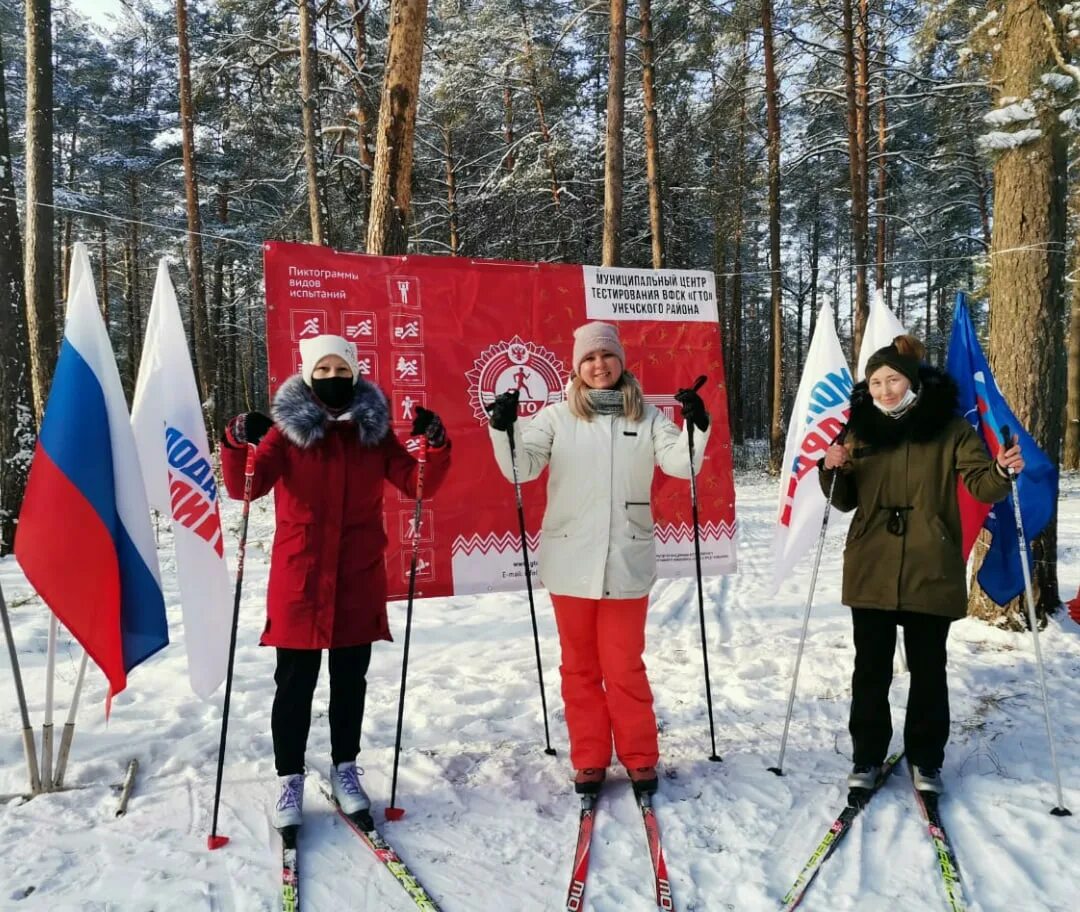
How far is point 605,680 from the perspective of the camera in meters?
3.13

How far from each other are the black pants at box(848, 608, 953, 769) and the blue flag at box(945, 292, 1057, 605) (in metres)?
1.06

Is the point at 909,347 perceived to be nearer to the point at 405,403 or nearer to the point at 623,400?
the point at 623,400

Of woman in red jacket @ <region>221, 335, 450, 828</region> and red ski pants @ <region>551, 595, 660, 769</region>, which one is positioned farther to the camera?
red ski pants @ <region>551, 595, 660, 769</region>

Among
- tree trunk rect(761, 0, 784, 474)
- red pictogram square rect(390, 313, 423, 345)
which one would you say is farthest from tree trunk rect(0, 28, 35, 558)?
tree trunk rect(761, 0, 784, 474)

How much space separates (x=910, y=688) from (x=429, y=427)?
238 centimetres

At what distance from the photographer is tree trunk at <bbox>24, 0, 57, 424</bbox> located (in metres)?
7.78

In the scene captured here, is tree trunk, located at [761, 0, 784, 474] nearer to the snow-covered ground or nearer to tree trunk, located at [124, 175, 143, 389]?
the snow-covered ground

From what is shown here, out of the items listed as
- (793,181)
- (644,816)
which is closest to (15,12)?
(644,816)

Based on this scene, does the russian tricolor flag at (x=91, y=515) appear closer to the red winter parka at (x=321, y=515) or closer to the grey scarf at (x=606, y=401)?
the red winter parka at (x=321, y=515)

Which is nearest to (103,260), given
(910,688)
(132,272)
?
(132,272)

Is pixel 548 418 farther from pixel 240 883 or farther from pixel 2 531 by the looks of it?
pixel 2 531

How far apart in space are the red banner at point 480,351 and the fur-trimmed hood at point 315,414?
40.9 inches

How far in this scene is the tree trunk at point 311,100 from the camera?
1047 cm

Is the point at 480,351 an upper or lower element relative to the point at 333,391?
upper
